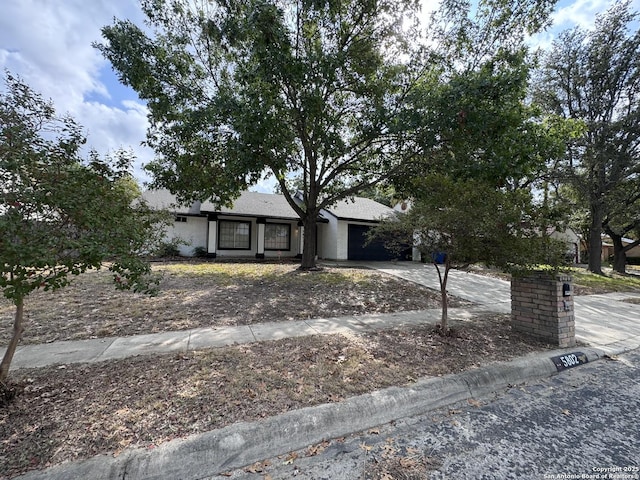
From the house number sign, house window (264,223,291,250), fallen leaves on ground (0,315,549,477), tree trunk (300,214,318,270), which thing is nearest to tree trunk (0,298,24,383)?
fallen leaves on ground (0,315,549,477)

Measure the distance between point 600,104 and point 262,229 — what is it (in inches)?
759

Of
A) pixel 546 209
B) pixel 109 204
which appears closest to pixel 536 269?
pixel 546 209

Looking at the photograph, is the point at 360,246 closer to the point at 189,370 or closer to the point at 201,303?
the point at 201,303

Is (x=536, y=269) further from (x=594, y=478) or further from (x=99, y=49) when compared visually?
(x=99, y=49)

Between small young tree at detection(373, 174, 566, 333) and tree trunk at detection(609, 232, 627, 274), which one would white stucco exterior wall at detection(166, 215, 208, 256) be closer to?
small young tree at detection(373, 174, 566, 333)

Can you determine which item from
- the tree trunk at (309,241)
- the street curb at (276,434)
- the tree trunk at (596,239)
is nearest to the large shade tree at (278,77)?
the tree trunk at (309,241)

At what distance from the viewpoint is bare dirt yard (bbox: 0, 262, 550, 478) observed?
2324mm

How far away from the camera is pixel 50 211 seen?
2.46m

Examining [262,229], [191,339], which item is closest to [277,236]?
[262,229]

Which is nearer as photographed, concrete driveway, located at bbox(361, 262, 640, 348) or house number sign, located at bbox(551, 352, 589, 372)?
house number sign, located at bbox(551, 352, 589, 372)

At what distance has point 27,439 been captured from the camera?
2.21m

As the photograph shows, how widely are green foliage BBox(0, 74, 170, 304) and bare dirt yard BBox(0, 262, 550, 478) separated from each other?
1.09 meters

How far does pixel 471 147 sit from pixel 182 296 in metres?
8.29

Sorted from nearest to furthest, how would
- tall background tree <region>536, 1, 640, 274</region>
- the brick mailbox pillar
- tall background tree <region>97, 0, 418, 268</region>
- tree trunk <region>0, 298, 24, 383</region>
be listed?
tree trunk <region>0, 298, 24, 383</region> < the brick mailbox pillar < tall background tree <region>97, 0, 418, 268</region> < tall background tree <region>536, 1, 640, 274</region>
